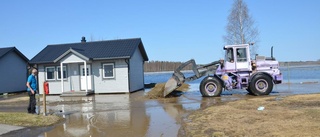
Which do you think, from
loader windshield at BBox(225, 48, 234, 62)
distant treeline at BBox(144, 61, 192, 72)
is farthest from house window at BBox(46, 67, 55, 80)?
distant treeline at BBox(144, 61, 192, 72)

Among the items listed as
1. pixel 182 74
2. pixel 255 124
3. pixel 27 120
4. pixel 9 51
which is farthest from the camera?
pixel 9 51

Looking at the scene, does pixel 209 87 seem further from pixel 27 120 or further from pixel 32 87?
pixel 27 120

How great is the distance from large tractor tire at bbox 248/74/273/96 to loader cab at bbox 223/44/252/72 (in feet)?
2.87

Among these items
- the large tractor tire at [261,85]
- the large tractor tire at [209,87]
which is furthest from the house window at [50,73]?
the large tractor tire at [261,85]

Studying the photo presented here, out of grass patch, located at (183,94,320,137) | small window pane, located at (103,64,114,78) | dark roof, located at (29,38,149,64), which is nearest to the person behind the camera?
grass patch, located at (183,94,320,137)

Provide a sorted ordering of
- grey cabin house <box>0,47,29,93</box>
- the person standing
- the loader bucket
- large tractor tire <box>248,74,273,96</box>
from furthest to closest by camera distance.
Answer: grey cabin house <box>0,47,29,93</box>, the loader bucket, large tractor tire <box>248,74,273,96</box>, the person standing

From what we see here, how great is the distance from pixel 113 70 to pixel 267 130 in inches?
728

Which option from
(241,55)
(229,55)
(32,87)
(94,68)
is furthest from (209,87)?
(94,68)

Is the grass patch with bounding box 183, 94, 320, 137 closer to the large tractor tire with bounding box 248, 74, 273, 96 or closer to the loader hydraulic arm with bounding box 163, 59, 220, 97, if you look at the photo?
the large tractor tire with bounding box 248, 74, 273, 96

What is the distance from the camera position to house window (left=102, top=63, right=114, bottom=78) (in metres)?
24.6

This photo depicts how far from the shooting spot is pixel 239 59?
17.6 metres

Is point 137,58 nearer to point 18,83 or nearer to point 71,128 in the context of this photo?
point 18,83

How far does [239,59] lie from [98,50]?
1319cm

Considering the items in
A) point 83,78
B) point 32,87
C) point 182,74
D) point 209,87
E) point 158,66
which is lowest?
point 209,87
